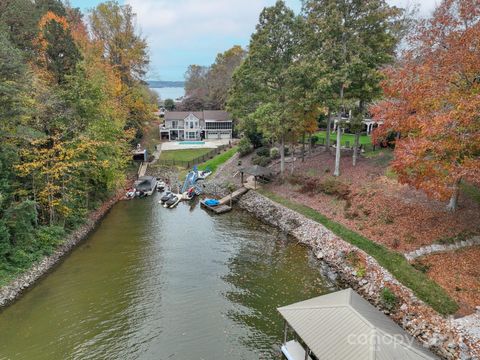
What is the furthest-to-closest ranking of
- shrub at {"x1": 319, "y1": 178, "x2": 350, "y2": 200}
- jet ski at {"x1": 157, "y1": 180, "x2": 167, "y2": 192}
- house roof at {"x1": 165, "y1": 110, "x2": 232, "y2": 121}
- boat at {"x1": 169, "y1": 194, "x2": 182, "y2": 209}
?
house roof at {"x1": 165, "y1": 110, "x2": 232, "y2": 121}, jet ski at {"x1": 157, "y1": 180, "x2": 167, "y2": 192}, boat at {"x1": 169, "y1": 194, "x2": 182, "y2": 209}, shrub at {"x1": 319, "y1": 178, "x2": 350, "y2": 200}

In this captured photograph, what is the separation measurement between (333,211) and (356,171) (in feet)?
20.0

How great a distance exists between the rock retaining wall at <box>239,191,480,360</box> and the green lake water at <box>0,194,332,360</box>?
4.14 ft

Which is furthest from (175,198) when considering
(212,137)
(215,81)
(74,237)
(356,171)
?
(215,81)

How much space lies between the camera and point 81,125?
2286 cm

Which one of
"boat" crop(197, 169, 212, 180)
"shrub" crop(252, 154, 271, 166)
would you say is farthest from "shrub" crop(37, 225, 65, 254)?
"shrub" crop(252, 154, 271, 166)

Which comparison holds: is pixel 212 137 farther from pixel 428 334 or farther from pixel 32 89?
pixel 428 334

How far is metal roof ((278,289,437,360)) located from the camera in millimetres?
9452

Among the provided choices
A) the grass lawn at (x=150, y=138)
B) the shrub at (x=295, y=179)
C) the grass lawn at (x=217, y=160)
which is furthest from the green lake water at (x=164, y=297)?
the grass lawn at (x=150, y=138)

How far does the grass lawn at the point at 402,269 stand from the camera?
13.7m

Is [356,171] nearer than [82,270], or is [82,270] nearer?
[82,270]

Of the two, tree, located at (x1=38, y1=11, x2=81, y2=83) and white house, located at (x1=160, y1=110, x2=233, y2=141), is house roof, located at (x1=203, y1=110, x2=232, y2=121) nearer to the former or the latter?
white house, located at (x1=160, y1=110, x2=233, y2=141)

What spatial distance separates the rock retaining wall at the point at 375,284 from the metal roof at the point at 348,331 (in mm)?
2758

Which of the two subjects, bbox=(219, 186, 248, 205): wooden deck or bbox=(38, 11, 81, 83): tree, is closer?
bbox=(38, 11, 81, 83): tree

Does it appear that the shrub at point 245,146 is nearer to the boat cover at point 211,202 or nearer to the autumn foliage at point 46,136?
the boat cover at point 211,202
